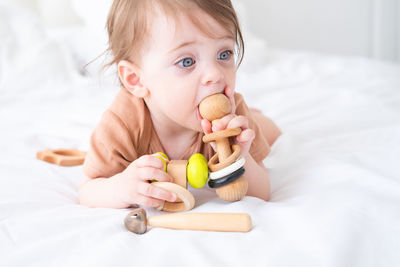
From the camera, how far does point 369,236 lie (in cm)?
62

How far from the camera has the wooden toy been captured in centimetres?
66

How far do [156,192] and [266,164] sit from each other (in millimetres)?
422

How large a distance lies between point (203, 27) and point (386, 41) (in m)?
3.15

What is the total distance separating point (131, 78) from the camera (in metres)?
0.95

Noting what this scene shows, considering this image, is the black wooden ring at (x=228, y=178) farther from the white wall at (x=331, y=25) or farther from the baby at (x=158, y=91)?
the white wall at (x=331, y=25)

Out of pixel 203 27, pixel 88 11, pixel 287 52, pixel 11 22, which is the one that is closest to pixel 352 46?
pixel 287 52

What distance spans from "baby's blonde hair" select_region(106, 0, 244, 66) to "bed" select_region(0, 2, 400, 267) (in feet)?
1.17

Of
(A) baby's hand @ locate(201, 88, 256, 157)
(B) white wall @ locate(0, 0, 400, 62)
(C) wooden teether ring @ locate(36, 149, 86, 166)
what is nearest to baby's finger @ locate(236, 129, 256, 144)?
(A) baby's hand @ locate(201, 88, 256, 157)

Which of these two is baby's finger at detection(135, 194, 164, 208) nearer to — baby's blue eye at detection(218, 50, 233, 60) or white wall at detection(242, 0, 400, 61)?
baby's blue eye at detection(218, 50, 233, 60)

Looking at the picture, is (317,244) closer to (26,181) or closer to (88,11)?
(26,181)

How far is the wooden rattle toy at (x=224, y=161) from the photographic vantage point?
744 mm

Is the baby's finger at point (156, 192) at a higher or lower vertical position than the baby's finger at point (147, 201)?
higher

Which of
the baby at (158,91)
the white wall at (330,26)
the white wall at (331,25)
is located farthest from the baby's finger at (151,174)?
the white wall at (330,26)

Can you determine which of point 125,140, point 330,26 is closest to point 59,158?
point 125,140
